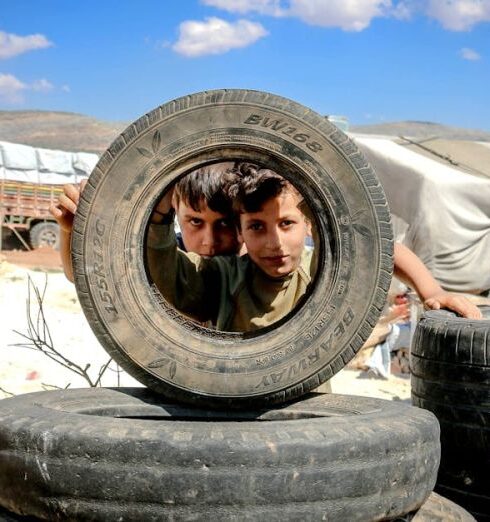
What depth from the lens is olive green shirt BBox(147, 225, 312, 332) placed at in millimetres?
2943

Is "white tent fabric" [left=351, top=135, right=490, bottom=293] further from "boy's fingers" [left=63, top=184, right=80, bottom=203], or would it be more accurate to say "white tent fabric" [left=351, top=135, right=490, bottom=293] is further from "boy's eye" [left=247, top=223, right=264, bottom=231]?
"boy's fingers" [left=63, top=184, right=80, bottom=203]

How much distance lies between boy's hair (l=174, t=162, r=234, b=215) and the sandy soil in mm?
1778

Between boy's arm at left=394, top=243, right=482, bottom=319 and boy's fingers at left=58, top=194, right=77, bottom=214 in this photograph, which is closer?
boy's fingers at left=58, top=194, right=77, bottom=214

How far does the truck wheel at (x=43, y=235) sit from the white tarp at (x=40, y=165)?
565 centimetres

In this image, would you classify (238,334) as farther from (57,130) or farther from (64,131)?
(57,130)

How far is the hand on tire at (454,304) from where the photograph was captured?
3.38 metres

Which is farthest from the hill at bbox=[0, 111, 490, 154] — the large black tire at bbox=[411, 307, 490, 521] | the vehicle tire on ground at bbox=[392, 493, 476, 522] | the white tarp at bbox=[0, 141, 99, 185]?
the vehicle tire on ground at bbox=[392, 493, 476, 522]

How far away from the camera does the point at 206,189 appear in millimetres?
3123

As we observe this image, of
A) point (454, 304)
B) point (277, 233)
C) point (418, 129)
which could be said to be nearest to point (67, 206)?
point (277, 233)

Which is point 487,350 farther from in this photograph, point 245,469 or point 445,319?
point 245,469

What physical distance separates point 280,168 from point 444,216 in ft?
28.2

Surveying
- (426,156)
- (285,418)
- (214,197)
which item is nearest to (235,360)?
(285,418)

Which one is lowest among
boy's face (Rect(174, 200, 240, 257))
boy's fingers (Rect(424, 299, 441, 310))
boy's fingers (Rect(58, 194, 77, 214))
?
boy's fingers (Rect(424, 299, 441, 310))

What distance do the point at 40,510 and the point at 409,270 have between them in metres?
2.06
